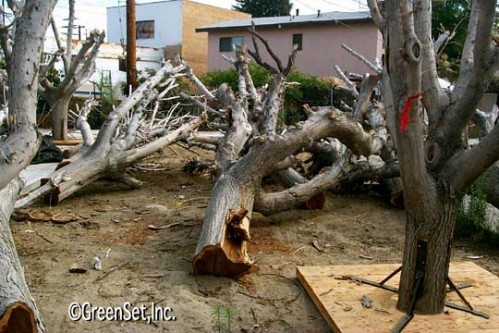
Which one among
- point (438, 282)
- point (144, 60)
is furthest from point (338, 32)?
point (438, 282)

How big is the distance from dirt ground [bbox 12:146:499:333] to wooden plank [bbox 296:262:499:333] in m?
0.13

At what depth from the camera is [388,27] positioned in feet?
9.15

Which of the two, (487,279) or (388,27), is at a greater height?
(388,27)

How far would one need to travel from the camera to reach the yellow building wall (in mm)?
35044

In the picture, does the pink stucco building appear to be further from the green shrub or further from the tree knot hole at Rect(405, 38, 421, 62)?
the tree knot hole at Rect(405, 38, 421, 62)

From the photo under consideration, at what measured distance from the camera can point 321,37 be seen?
83.6ft

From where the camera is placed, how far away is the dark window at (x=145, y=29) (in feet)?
122

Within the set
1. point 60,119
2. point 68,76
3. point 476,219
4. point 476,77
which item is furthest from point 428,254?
point 60,119

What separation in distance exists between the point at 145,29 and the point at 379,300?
36.4 metres

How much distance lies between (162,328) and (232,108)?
3.69m

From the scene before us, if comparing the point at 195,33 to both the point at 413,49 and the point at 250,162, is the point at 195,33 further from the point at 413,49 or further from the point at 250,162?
the point at 413,49

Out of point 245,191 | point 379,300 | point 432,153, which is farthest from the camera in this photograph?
point 245,191

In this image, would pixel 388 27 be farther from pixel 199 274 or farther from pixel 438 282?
pixel 199 274

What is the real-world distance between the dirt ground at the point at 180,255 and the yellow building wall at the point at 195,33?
29.2 meters
